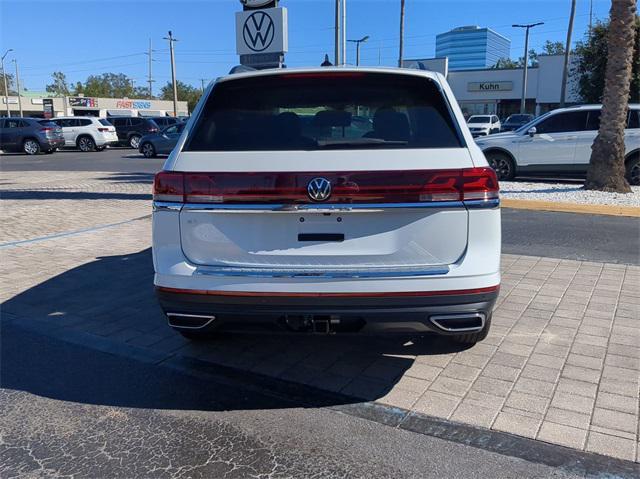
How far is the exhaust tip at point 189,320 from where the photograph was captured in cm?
323

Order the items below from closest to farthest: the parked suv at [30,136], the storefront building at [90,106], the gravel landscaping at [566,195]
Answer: the gravel landscaping at [566,195] → the parked suv at [30,136] → the storefront building at [90,106]

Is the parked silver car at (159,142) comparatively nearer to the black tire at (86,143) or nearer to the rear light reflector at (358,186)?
the black tire at (86,143)

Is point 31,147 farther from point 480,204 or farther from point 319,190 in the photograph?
point 480,204

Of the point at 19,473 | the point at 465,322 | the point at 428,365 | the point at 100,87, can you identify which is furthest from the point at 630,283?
the point at 100,87

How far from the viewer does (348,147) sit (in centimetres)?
323

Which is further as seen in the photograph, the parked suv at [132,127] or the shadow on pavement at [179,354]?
the parked suv at [132,127]

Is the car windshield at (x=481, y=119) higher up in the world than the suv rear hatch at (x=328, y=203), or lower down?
higher up

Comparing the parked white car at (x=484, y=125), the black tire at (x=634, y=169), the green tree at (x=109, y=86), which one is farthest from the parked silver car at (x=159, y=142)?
the green tree at (x=109, y=86)

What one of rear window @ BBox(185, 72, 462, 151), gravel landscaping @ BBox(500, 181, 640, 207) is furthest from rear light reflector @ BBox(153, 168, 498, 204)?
gravel landscaping @ BBox(500, 181, 640, 207)

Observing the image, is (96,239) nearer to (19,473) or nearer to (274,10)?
(274,10)

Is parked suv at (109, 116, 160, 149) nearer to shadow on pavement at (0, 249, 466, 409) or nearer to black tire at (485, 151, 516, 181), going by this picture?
black tire at (485, 151, 516, 181)

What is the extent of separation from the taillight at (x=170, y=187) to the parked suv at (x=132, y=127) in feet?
101

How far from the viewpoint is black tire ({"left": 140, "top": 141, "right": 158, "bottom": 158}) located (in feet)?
84.0

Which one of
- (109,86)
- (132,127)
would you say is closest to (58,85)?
(109,86)
